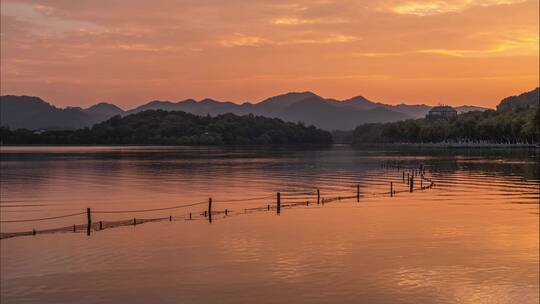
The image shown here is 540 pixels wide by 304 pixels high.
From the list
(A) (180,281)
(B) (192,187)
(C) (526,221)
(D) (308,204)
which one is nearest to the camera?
(A) (180,281)

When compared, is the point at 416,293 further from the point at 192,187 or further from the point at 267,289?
the point at 192,187

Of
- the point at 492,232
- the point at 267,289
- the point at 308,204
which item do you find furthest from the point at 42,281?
the point at 308,204

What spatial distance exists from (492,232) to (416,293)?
2009cm

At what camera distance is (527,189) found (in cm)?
8819

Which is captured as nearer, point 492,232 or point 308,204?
point 492,232

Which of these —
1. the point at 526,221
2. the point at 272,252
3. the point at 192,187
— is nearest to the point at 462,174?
the point at 192,187

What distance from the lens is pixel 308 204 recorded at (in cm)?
7294

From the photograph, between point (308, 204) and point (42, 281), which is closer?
point (42, 281)

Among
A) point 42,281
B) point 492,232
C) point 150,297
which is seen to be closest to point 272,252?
point 150,297

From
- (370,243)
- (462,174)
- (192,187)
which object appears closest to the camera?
(370,243)

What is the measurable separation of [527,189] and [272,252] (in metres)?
58.5

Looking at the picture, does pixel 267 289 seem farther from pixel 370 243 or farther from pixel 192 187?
pixel 192 187

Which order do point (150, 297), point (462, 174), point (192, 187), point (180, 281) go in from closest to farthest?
1. point (150, 297)
2. point (180, 281)
3. point (192, 187)
4. point (462, 174)

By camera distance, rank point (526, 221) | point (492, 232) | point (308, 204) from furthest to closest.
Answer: point (308, 204), point (526, 221), point (492, 232)
